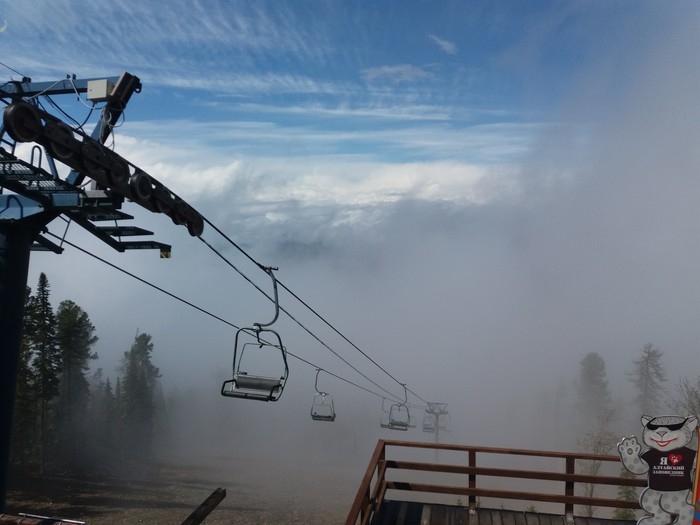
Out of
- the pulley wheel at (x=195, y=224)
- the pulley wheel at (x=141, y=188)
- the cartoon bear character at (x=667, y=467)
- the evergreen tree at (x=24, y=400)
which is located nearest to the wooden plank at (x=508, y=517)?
the cartoon bear character at (x=667, y=467)

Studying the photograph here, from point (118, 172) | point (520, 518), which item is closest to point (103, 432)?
point (520, 518)

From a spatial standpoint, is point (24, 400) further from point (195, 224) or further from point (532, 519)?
point (532, 519)

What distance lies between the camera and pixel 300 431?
138 meters

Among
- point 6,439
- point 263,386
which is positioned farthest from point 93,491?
point 263,386

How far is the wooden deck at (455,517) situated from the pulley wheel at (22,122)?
25.1 ft

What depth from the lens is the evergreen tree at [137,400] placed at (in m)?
79.4

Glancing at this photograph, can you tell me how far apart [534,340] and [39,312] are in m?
164

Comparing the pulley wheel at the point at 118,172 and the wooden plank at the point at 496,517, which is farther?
the wooden plank at the point at 496,517

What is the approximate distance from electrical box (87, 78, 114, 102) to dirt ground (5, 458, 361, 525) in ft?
125

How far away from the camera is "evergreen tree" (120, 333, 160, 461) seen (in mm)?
79438

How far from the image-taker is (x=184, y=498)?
6525 centimetres

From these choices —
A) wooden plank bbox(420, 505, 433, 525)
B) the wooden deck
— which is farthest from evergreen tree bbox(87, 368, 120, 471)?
wooden plank bbox(420, 505, 433, 525)

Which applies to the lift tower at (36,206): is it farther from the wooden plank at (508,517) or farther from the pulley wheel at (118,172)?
the wooden plank at (508,517)

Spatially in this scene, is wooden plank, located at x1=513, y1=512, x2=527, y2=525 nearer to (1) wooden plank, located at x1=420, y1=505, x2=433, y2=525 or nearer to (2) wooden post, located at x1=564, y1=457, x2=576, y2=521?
(2) wooden post, located at x1=564, y1=457, x2=576, y2=521
